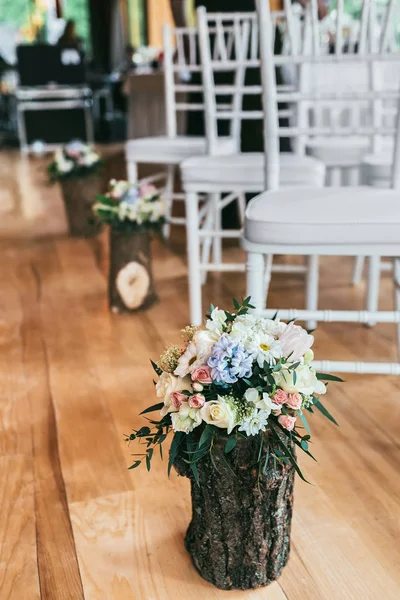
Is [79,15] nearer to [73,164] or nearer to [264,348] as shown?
[73,164]

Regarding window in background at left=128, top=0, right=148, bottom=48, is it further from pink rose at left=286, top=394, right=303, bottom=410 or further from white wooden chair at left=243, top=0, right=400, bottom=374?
pink rose at left=286, top=394, right=303, bottom=410

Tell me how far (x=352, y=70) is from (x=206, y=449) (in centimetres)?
230

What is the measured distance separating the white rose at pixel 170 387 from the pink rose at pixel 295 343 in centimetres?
15

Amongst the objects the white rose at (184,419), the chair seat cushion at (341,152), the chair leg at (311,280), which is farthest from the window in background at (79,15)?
the white rose at (184,419)

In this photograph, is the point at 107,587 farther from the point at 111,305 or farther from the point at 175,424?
the point at 111,305

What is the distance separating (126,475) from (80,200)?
2.22 meters

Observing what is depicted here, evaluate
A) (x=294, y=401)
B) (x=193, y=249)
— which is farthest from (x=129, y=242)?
(x=294, y=401)

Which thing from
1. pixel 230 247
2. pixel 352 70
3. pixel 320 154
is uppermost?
pixel 352 70

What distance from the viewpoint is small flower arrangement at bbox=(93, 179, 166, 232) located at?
86.4 inches

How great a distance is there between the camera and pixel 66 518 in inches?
46.6

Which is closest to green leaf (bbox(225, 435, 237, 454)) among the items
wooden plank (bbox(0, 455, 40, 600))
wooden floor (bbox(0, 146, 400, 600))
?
wooden floor (bbox(0, 146, 400, 600))

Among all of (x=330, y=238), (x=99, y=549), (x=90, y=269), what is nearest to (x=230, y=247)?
(x=90, y=269)

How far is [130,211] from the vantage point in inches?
86.2

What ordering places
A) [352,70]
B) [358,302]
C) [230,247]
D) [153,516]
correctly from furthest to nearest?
[230,247] < [352,70] < [358,302] < [153,516]
